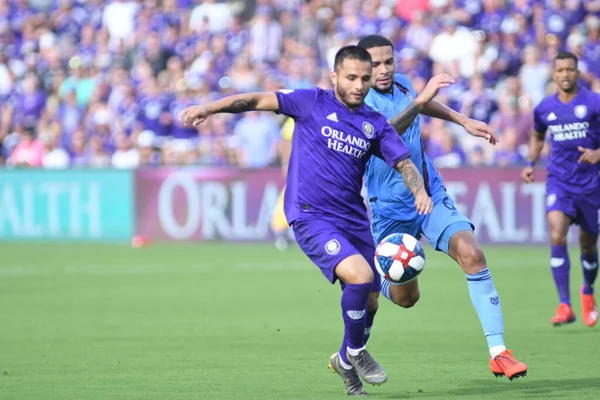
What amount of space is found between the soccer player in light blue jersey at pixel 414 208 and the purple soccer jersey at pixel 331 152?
48cm

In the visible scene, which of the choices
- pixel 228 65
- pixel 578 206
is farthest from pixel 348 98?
pixel 228 65

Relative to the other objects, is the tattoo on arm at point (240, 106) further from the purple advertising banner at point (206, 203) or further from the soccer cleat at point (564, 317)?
the purple advertising banner at point (206, 203)

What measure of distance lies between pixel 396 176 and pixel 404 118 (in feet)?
2.47

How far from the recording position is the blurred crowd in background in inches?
849

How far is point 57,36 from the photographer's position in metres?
28.1

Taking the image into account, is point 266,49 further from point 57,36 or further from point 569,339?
point 569,339

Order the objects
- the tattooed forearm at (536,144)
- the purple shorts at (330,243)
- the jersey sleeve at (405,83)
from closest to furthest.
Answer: the purple shorts at (330,243) → the jersey sleeve at (405,83) → the tattooed forearm at (536,144)

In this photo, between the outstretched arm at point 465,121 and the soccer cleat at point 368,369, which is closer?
the soccer cleat at point 368,369

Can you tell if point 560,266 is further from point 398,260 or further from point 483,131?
point 398,260

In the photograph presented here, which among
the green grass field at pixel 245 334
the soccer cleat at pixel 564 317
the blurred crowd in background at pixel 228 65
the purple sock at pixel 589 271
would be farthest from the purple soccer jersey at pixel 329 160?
the blurred crowd in background at pixel 228 65

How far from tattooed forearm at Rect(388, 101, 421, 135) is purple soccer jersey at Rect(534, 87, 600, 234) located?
393cm

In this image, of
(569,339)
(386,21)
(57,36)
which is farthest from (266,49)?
(569,339)

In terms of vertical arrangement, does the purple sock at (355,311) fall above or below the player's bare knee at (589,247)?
above

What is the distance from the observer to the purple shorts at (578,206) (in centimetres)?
1181
